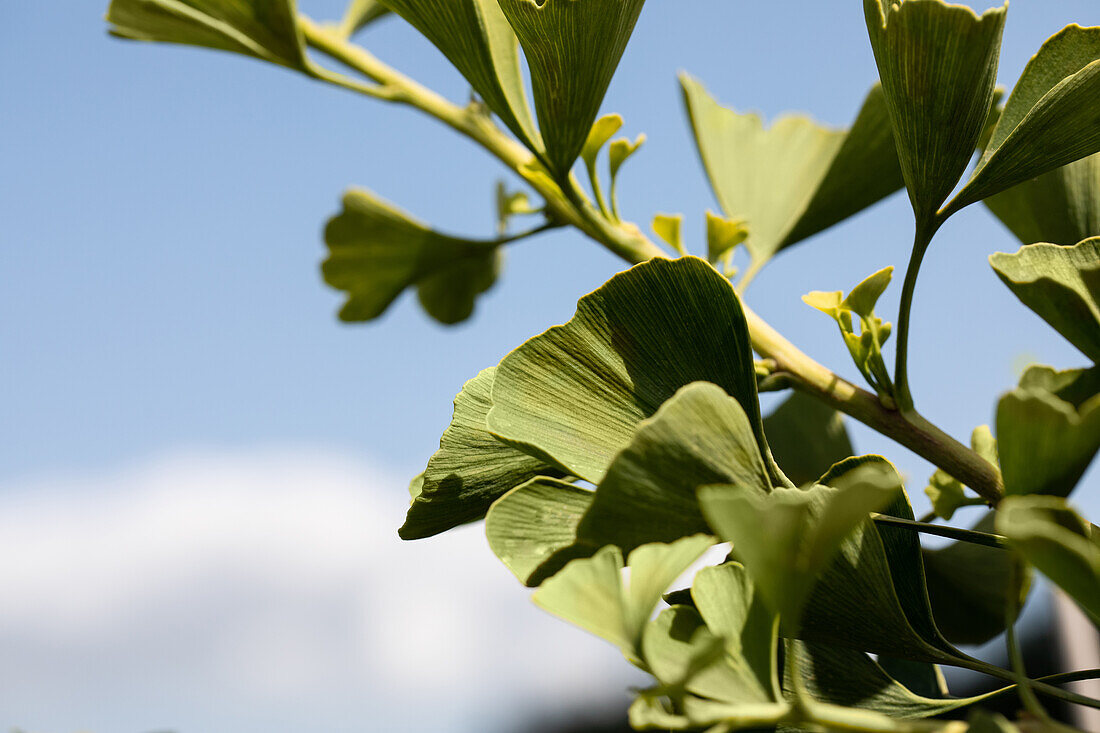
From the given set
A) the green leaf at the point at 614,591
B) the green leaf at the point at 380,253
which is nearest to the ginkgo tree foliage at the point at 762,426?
the green leaf at the point at 614,591

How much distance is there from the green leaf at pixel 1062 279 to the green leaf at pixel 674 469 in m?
0.16

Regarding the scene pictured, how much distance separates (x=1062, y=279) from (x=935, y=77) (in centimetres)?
10

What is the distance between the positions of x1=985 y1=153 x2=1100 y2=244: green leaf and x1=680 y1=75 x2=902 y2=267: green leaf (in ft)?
0.28

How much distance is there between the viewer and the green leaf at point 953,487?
0.42 meters

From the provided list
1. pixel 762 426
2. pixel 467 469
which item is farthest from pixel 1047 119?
pixel 467 469

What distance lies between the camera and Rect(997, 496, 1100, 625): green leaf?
191mm

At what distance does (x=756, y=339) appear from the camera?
416 millimetres

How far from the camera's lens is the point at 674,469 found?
0.84 ft

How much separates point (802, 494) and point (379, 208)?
0.46 meters

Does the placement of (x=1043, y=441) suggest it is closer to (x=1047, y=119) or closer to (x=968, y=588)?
(x=1047, y=119)

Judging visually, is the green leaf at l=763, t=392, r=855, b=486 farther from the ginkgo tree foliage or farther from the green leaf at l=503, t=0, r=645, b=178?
the green leaf at l=503, t=0, r=645, b=178

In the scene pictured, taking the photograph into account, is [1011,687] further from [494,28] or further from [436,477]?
[494,28]

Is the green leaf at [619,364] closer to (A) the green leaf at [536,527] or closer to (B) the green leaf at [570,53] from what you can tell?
(A) the green leaf at [536,527]

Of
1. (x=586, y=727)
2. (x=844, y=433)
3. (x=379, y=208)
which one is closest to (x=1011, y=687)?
(x=844, y=433)
